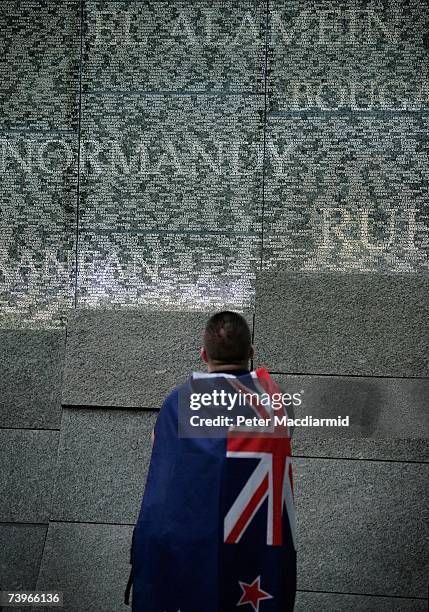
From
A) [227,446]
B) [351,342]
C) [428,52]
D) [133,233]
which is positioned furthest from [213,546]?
[428,52]

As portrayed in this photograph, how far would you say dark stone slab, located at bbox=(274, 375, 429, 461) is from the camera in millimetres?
6039

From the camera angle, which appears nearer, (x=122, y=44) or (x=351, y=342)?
(x=351, y=342)

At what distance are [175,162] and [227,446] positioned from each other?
290 cm

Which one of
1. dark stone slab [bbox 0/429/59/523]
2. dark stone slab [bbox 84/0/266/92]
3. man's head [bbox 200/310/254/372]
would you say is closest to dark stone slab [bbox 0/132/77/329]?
dark stone slab [bbox 84/0/266/92]

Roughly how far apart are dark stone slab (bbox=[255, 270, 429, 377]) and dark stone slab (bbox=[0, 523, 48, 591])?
6.23 ft

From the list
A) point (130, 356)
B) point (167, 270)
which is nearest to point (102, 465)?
point (130, 356)

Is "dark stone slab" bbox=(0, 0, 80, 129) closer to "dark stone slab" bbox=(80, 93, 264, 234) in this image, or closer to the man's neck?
"dark stone slab" bbox=(80, 93, 264, 234)

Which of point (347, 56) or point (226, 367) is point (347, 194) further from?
point (226, 367)

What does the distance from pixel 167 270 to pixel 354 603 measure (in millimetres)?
2490

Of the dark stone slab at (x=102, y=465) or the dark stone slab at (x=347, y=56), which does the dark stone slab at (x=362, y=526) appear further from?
A: the dark stone slab at (x=347, y=56)

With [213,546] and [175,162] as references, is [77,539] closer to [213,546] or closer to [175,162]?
[213,546]

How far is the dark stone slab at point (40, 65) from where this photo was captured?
271 inches

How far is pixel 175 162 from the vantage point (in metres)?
6.76

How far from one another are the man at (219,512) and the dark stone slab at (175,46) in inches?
113
